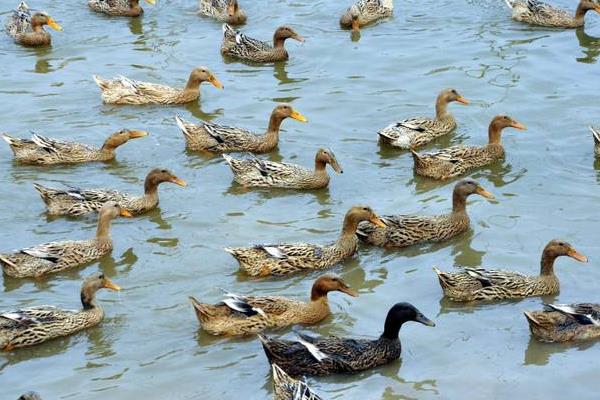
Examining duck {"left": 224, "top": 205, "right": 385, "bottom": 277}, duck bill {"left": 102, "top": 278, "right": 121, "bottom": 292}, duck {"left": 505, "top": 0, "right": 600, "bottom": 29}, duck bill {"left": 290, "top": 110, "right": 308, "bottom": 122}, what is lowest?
duck bill {"left": 102, "top": 278, "right": 121, "bottom": 292}

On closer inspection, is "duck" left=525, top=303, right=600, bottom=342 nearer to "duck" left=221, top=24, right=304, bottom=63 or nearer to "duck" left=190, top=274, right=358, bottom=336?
"duck" left=190, top=274, right=358, bottom=336

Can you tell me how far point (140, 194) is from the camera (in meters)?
16.3

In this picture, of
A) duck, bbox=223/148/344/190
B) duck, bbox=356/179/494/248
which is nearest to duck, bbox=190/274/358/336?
duck, bbox=356/179/494/248

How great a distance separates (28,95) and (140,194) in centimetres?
399

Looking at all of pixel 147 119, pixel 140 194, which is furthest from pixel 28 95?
pixel 140 194

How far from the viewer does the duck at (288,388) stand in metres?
10.8

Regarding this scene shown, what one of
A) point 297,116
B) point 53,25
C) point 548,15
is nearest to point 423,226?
point 297,116

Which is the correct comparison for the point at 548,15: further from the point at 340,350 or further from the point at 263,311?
the point at 340,350

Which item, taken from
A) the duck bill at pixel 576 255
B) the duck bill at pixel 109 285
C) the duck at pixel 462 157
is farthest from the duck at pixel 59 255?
the duck bill at pixel 576 255

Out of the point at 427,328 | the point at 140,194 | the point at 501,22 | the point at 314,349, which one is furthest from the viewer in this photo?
the point at 501,22

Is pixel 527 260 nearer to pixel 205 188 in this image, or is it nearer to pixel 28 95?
pixel 205 188

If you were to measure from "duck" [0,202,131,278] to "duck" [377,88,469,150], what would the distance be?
13.2 ft

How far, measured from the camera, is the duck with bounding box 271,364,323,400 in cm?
1081

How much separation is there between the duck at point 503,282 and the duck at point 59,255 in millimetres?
3676
